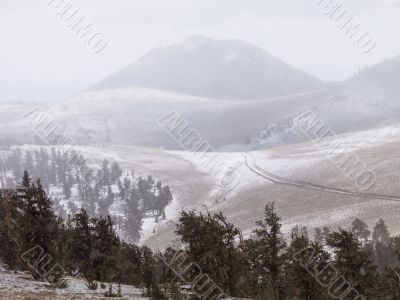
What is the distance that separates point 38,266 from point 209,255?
30.4 ft

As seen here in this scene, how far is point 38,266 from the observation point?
76.9ft

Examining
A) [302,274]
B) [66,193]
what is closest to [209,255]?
[302,274]

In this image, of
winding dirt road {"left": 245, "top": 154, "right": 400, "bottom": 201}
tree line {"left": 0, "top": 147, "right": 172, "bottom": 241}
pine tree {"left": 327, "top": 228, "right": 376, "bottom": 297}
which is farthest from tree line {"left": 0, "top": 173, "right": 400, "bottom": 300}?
winding dirt road {"left": 245, "top": 154, "right": 400, "bottom": 201}

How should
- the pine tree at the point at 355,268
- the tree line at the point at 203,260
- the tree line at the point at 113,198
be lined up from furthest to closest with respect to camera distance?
the tree line at the point at 113,198
the pine tree at the point at 355,268
the tree line at the point at 203,260

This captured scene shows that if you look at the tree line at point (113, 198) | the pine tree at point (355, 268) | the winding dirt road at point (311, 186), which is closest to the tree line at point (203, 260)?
the pine tree at point (355, 268)

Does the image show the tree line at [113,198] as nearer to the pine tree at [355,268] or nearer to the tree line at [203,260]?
the tree line at [203,260]

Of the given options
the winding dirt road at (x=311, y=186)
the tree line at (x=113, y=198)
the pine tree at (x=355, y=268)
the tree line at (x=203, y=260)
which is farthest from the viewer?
the tree line at (x=113, y=198)

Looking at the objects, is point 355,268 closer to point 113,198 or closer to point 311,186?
point 311,186

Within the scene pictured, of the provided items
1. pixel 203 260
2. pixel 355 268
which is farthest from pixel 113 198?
pixel 203 260

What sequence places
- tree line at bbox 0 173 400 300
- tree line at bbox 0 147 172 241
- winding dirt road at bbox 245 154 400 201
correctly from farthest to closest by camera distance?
tree line at bbox 0 147 172 241 < winding dirt road at bbox 245 154 400 201 < tree line at bbox 0 173 400 300

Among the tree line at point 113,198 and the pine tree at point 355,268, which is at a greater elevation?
the tree line at point 113,198

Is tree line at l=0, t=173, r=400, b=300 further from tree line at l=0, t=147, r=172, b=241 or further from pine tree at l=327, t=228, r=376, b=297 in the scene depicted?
tree line at l=0, t=147, r=172, b=241

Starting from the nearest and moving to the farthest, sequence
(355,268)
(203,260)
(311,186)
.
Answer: (203,260) → (355,268) → (311,186)

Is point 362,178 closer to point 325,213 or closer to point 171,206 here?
point 325,213
